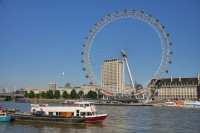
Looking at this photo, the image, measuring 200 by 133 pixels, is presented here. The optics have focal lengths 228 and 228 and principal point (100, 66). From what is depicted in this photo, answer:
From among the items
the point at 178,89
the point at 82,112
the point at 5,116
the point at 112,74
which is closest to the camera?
the point at 82,112

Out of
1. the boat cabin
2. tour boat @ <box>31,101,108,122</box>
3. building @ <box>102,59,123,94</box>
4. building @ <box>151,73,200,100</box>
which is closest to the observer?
tour boat @ <box>31,101,108,122</box>

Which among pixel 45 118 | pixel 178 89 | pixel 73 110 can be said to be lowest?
pixel 45 118

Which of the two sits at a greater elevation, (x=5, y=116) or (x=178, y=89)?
(x=178, y=89)

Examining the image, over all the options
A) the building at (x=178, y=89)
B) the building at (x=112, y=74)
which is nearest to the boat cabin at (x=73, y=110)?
the building at (x=112, y=74)

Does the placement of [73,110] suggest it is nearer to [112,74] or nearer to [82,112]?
[82,112]

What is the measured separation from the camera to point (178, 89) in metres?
147

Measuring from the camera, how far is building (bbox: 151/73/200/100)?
14166 centimetres

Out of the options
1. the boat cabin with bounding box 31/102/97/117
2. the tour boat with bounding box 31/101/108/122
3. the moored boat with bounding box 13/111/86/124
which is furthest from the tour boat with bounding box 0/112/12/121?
the tour boat with bounding box 31/101/108/122

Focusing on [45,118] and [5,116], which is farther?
[5,116]

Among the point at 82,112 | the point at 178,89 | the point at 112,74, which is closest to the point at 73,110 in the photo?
the point at 82,112

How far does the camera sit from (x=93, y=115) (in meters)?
35.9

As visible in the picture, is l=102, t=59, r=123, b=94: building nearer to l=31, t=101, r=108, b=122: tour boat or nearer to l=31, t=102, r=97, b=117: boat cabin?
l=31, t=102, r=97, b=117: boat cabin

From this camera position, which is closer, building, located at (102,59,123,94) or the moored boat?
the moored boat

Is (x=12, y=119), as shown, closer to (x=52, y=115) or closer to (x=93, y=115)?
(x=52, y=115)
